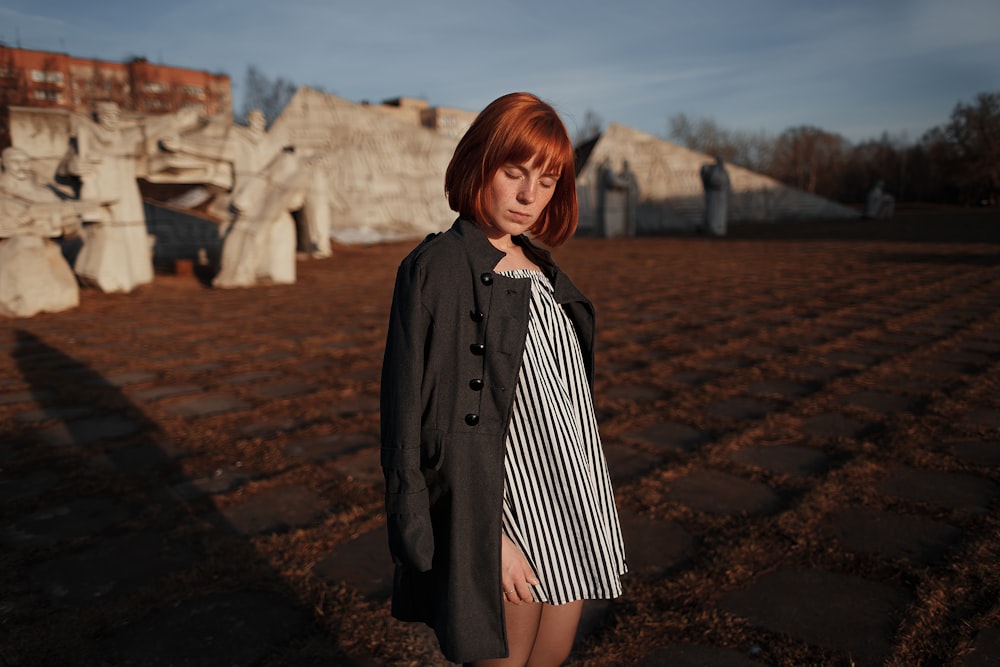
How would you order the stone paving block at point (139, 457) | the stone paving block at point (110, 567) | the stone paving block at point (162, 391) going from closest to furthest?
1. the stone paving block at point (110, 567)
2. the stone paving block at point (139, 457)
3. the stone paving block at point (162, 391)

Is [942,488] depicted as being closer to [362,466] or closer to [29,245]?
[362,466]

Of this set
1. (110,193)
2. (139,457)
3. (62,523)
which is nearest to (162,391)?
(139,457)

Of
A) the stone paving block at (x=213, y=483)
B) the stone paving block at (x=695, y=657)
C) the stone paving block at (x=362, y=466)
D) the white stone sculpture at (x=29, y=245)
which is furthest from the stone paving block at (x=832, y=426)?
the white stone sculpture at (x=29, y=245)

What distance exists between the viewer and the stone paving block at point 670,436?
3367mm

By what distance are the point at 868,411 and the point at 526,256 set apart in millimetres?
3191

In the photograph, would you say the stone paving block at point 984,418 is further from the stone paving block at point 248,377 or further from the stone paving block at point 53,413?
the stone paving block at point 53,413

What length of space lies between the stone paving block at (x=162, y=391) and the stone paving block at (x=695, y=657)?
3674 mm

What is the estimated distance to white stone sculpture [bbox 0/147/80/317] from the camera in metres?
7.29

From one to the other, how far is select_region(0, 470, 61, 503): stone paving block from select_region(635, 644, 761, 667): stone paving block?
2.68m

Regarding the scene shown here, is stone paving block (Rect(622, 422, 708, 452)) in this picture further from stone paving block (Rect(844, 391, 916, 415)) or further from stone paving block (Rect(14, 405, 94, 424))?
stone paving block (Rect(14, 405, 94, 424))

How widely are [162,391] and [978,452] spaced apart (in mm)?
4803

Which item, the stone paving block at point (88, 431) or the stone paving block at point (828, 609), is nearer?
the stone paving block at point (828, 609)

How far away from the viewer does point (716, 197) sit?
2038 cm

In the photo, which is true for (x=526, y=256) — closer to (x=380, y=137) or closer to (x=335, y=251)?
(x=335, y=251)
